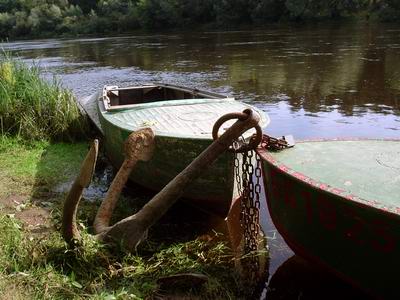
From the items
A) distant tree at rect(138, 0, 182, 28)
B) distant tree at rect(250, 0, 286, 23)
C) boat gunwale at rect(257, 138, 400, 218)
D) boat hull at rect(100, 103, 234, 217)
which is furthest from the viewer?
distant tree at rect(138, 0, 182, 28)

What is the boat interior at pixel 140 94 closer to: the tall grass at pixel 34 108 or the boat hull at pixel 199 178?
the tall grass at pixel 34 108

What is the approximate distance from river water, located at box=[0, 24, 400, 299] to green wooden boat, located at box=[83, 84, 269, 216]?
0.88 m

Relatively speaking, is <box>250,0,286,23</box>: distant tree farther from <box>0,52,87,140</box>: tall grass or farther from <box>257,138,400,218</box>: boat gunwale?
<box>257,138,400,218</box>: boat gunwale

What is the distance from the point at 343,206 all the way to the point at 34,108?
641 cm

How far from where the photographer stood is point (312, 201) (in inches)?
160

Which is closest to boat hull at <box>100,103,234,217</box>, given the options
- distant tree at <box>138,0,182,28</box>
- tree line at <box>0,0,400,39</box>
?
tree line at <box>0,0,400,39</box>

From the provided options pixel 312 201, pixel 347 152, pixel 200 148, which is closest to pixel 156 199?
pixel 200 148

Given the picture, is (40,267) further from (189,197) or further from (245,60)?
(245,60)

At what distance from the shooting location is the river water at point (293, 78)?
17.3 feet

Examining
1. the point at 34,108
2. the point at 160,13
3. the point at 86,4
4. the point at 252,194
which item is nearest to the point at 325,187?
the point at 252,194

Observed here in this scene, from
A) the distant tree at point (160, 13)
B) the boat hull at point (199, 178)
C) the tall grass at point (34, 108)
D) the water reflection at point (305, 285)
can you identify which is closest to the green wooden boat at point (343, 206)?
the water reflection at point (305, 285)

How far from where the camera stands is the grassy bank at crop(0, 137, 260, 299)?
405cm

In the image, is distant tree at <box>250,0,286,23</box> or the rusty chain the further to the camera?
distant tree at <box>250,0,286,23</box>

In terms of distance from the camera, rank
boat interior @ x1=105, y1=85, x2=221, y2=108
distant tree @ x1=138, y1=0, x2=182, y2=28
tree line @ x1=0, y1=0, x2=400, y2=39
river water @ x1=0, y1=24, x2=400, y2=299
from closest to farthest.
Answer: river water @ x1=0, y1=24, x2=400, y2=299 → boat interior @ x1=105, y1=85, x2=221, y2=108 → tree line @ x1=0, y1=0, x2=400, y2=39 → distant tree @ x1=138, y1=0, x2=182, y2=28
